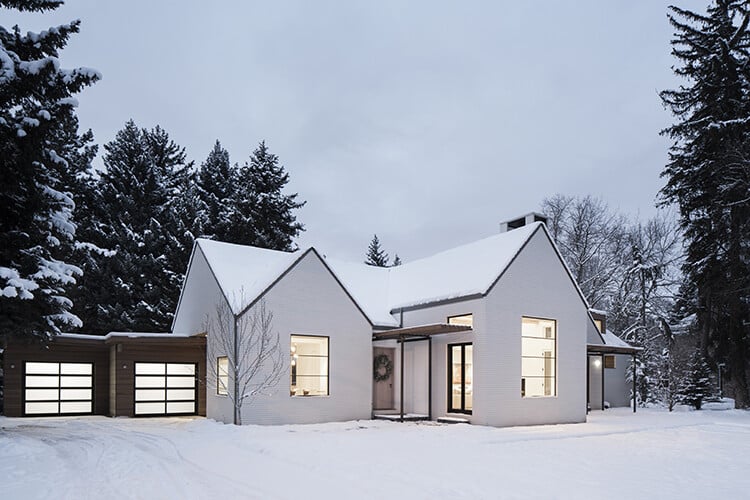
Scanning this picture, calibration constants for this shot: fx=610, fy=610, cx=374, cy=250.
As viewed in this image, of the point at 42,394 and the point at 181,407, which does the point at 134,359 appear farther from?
the point at 42,394

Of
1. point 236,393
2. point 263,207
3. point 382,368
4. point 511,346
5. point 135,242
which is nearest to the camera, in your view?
point 236,393

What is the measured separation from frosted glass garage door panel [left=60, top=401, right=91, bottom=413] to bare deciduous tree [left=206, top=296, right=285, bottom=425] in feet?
21.8

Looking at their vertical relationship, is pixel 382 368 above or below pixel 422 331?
below

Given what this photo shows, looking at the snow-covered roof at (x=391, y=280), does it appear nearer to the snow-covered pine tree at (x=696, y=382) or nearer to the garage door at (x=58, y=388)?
the garage door at (x=58, y=388)

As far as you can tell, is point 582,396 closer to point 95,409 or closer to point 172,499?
point 172,499

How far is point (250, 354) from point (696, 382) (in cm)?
1827

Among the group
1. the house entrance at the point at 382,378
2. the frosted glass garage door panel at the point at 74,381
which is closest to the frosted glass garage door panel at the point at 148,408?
the frosted glass garage door panel at the point at 74,381

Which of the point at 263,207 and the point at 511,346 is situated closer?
the point at 511,346

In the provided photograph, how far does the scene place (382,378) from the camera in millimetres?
18406

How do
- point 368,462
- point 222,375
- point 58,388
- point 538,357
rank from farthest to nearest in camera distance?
1. point 58,388
2. point 538,357
3. point 222,375
4. point 368,462

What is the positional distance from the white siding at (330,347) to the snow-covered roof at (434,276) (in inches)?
33.3

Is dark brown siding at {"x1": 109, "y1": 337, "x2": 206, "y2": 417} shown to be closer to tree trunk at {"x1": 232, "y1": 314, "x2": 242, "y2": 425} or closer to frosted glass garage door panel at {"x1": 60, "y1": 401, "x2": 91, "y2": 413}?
frosted glass garage door panel at {"x1": 60, "y1": 401, "x2": 91, "y2": 413}

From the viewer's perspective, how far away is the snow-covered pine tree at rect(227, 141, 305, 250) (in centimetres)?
3175

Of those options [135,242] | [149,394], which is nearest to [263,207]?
[135,242]
